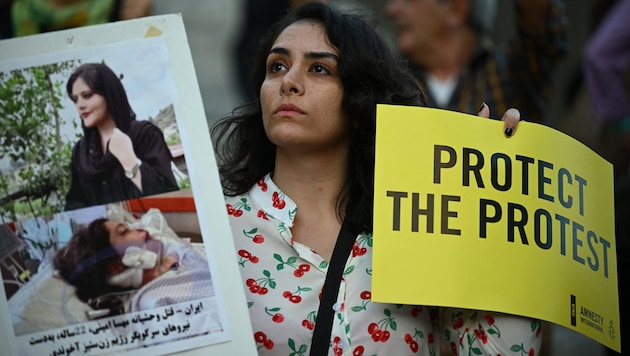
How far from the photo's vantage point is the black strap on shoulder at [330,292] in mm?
3527

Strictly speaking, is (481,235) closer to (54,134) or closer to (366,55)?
(366,55)

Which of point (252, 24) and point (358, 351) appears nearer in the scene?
point (358, 351)

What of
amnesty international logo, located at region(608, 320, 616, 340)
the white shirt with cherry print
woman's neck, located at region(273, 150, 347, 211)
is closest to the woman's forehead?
woman's neck, located at region(273, 150, 347, 211)

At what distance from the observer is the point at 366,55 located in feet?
12.7

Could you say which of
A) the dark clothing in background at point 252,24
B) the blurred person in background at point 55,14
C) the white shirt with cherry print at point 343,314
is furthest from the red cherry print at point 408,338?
the dark clothing in background at point 252,24

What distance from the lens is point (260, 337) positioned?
3568 mm

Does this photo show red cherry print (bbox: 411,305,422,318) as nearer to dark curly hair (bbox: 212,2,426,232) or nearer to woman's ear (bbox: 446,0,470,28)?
dark curly hair (bbox: 212,2,426,232)

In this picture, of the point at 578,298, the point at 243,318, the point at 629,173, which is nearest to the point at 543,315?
the point at 578,298

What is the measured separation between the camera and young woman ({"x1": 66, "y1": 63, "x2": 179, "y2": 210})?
11.1 ft

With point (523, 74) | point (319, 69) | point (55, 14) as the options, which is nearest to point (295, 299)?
point (319, 69)

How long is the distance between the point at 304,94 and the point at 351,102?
0.50 feet

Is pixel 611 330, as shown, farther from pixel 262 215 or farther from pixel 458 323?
pixel 262 215

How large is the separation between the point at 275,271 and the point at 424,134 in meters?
0.53

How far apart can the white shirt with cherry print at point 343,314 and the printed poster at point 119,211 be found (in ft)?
0.85
